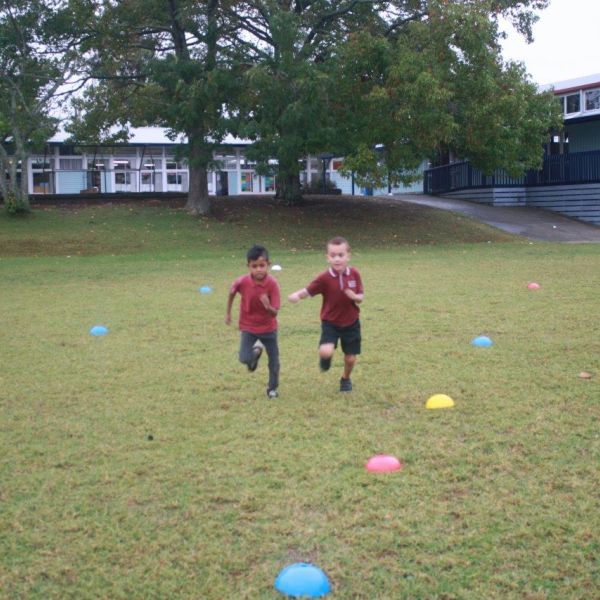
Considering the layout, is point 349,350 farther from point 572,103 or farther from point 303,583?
point 572,103

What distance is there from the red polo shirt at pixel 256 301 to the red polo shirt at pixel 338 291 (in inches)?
10.9

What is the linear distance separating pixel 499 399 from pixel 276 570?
10.1ft

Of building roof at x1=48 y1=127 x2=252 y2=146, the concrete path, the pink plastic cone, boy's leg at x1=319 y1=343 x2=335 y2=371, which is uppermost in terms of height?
building roof at x1=48 y1=127 x2=252 y2=146

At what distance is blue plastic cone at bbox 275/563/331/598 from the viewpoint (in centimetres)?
317

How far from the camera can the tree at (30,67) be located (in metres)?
23.2

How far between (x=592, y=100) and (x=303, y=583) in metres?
31.3

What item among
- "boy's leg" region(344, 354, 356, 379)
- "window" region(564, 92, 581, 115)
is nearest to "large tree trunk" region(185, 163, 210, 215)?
"window" region(564, 92, 581, 115)

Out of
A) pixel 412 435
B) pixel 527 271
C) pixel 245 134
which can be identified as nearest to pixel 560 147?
pixel 245 134

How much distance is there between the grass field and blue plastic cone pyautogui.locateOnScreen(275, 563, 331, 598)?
0.07m

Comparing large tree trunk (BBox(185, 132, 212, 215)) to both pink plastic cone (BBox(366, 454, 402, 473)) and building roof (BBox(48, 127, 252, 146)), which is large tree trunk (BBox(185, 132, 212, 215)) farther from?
pink plastic cone (BBox(366, 454, 402, 473))

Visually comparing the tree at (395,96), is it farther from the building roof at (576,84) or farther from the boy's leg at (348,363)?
the boy's leg at (348,363)

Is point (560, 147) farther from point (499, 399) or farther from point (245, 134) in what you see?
point (499, 399)

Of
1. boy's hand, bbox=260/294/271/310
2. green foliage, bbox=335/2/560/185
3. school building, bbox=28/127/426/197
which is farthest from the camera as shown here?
school building, bbox=28/127/426/197

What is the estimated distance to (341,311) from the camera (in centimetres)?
643
